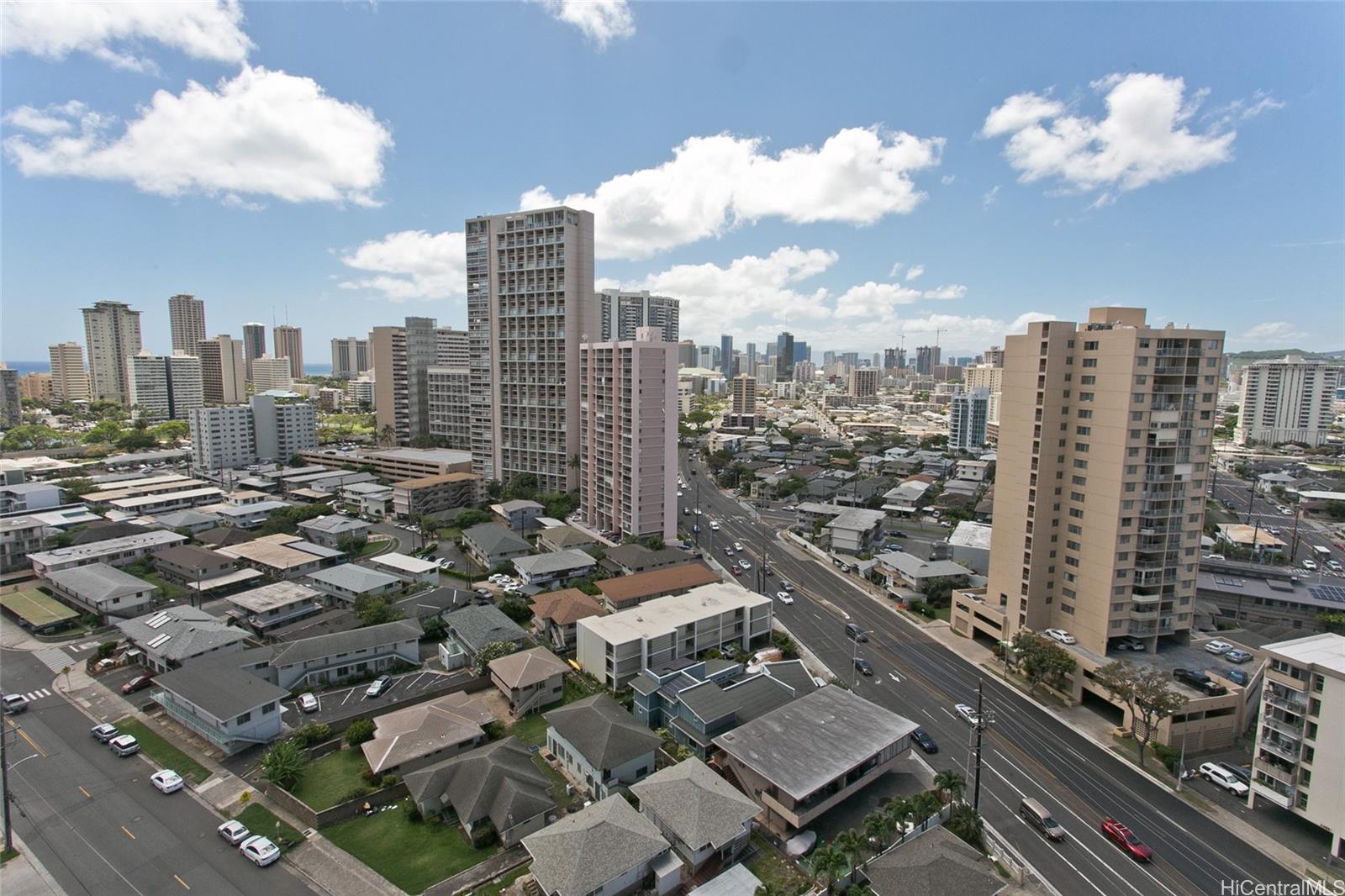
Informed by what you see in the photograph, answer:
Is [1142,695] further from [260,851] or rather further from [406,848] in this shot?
[260,851]

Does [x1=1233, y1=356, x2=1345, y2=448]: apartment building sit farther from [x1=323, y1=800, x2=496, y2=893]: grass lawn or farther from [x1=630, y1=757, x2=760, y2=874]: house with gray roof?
[x1=323, y1=800, x2=496, y2=893]: grass lawn

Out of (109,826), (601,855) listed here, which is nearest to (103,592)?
(109,826)

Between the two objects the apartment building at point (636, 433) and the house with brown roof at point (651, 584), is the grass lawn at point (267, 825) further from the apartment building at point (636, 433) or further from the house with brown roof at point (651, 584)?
the apartment building at point (636, 433)

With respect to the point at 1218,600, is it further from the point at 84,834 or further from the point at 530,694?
the point at 84,834

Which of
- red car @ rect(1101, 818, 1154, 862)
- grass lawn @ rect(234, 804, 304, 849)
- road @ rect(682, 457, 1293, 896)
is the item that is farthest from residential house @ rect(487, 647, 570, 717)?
red car @ rect(1101, 818, 1154, 862)

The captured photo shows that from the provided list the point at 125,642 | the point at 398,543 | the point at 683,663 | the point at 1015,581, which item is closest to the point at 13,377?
the point at 398,543

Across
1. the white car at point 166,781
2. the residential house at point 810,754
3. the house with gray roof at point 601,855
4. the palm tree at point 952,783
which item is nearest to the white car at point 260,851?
the white car at point 166,781

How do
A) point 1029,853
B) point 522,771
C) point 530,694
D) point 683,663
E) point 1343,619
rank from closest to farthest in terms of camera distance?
point 1029,853 < point 522,771 < point 530,694 < point 683,663 < point 1343,619
